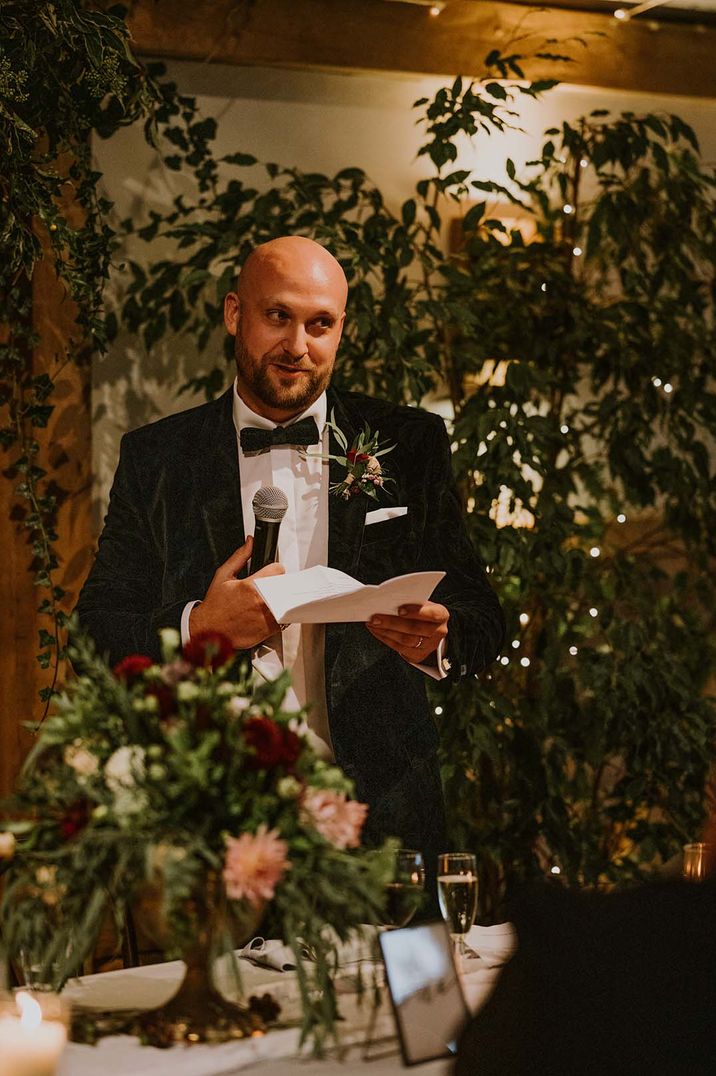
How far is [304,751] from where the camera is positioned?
4.74 ft

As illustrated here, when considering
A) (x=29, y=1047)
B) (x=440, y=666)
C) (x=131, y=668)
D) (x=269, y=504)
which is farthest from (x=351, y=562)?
(x=29, y=1047)

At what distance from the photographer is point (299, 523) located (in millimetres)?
2551

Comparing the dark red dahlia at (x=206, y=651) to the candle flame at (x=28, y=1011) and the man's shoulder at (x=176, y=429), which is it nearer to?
the candle flame at (x=28, y=1011)

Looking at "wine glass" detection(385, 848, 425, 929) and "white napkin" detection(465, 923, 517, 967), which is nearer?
"wine glass" detection(385, 848, 425, 929)

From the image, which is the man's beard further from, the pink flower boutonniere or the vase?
the vase

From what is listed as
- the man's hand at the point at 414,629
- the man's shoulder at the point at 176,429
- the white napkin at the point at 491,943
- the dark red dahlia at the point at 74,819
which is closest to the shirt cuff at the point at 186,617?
the man's hand at the point at 414,629

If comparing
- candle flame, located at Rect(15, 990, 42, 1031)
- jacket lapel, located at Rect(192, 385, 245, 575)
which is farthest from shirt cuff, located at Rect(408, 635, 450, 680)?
candle flame, located at Rect(15, 990, 42, 1031)

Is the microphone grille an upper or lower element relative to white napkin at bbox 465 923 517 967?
upper

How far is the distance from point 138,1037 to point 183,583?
1121 mm

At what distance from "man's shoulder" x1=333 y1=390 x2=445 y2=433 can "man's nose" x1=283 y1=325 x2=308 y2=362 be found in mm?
213

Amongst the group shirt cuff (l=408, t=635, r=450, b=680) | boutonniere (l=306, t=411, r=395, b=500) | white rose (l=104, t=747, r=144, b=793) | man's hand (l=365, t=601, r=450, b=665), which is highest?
boutonniere (l=306, t=411, r=395, b=500)

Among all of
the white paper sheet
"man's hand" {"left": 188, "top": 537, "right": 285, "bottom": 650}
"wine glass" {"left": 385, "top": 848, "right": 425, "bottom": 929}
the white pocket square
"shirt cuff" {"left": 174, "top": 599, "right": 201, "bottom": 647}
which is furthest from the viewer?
the white pocket square

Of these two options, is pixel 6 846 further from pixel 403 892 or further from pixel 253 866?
pixel 403 892

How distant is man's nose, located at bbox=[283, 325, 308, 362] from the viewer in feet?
8.16
